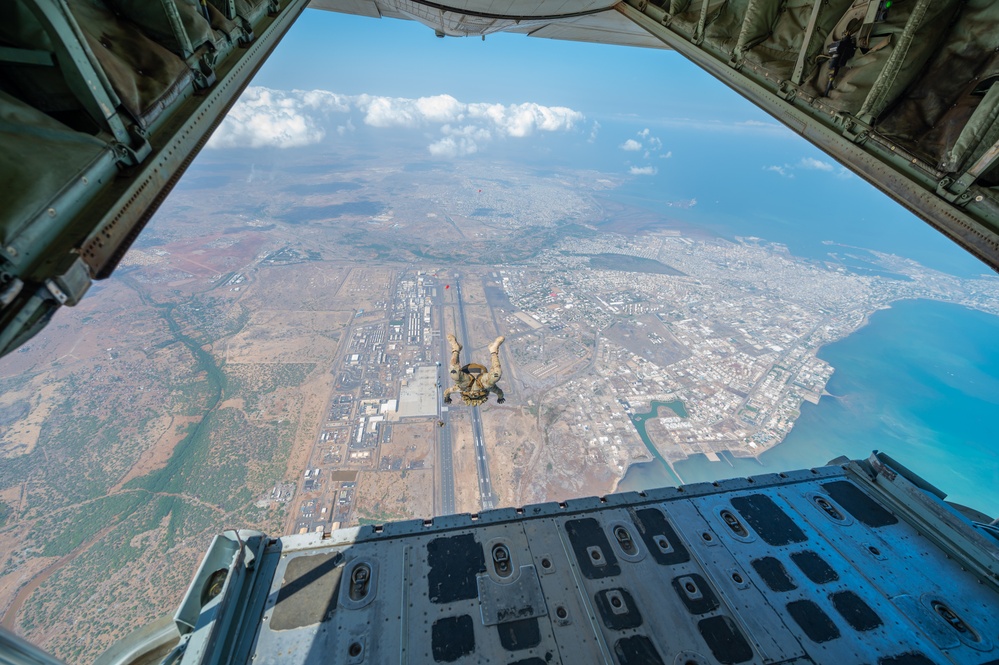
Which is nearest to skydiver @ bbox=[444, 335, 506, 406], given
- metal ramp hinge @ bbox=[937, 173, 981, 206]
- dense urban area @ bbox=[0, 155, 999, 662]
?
metal ramp hinge @ bbox=[937, 173, 981, 206]

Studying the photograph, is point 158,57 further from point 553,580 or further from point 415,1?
point 553,580

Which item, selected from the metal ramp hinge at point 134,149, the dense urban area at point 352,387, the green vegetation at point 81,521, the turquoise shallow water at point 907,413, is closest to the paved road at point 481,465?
the dense urban area at point 352,387

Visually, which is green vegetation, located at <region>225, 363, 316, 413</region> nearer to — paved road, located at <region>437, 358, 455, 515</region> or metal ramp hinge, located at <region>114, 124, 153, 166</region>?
paved road, located at <region>437, 358, 455, 515</region>

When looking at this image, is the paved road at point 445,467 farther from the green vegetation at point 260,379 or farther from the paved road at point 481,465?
the green vegetation at point 260,379

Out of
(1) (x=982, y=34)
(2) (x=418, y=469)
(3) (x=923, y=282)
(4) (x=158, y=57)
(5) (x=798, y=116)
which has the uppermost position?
(1) (x=982, y=34)

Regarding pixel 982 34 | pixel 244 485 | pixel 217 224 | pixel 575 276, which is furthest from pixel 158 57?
pixel 217 224

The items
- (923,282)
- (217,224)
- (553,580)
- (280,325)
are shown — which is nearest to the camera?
(553,580)

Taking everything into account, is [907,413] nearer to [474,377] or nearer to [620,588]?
[620,588]
